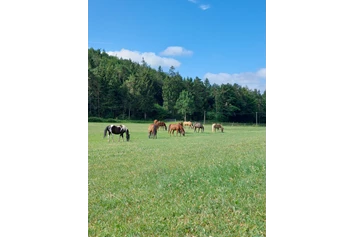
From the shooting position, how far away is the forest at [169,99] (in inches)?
1179

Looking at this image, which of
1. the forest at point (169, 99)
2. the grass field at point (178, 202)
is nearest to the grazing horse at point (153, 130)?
the grass field at point (178, 202)

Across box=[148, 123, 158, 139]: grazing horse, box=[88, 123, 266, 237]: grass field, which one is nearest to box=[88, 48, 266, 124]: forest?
box=[148, 123, 158, 139]: grazing horse

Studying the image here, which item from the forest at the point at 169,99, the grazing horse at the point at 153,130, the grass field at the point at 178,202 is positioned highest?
the forest at the point at 169,99

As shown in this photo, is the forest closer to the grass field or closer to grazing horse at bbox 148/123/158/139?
grazing horse at bbox 148/123/158/139

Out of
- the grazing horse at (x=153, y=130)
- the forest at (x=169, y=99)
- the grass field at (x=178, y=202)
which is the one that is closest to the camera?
the grass field at (x=178, y=202)

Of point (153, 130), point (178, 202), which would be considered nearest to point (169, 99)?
point (153, 130)

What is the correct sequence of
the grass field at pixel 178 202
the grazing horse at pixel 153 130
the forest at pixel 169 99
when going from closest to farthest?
the grass field at pixel 178 202 < the grazing horse at pixel 153 130 < the forest at pixel 169 99

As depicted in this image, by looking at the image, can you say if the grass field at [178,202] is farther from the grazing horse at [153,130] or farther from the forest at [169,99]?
the forest at [169,99]
